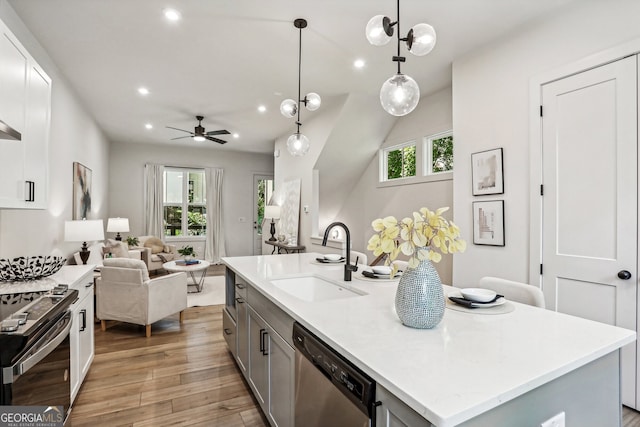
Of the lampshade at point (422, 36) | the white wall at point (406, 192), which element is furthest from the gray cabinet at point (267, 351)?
the white wall at point (406, 192)

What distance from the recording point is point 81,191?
4.60 meters

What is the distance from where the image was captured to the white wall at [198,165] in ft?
24.0

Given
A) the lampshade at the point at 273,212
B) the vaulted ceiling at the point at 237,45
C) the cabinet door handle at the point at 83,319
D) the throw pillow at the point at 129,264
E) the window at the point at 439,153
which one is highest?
the vaulted ceiling at the point at 237,45

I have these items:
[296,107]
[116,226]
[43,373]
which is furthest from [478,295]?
[116,226]

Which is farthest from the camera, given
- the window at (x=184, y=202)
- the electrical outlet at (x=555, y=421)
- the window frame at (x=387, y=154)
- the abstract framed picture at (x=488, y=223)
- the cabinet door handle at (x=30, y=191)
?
the window at (x=184, y=202)

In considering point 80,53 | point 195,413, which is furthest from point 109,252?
point 195,413

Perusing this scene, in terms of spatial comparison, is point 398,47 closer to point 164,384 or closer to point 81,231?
point 164,384

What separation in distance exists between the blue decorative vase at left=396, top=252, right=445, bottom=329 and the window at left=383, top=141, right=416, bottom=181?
154 inches

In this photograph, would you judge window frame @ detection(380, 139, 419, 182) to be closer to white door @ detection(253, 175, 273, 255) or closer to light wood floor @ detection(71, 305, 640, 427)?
light wood floor @ detection(71, 305, 640, 427)

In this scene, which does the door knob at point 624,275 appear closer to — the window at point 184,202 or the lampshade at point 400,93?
the lampshade at point 400,93

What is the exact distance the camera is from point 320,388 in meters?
1.19

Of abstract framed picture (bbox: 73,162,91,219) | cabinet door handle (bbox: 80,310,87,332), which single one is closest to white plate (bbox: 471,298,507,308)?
cabinet door handle (bbox: 80,310,87,332)

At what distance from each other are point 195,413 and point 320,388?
1.39 meters

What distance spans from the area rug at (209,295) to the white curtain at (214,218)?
79.0 inches
